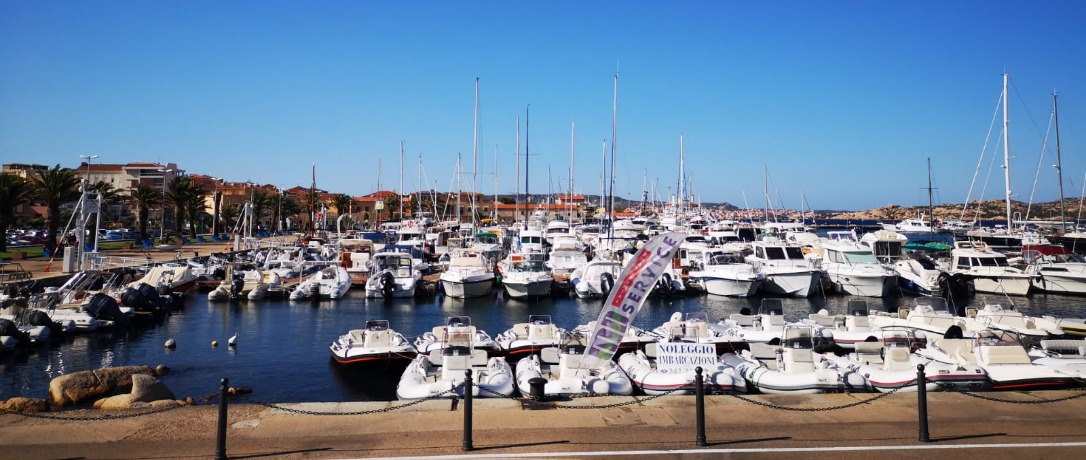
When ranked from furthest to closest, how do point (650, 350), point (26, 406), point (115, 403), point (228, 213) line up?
point (228, 213), point (650, 350), point (115, 403), point (26, 406)

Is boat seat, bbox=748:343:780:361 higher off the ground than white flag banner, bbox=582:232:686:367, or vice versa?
white flag banner, bbox=582:232:686:367

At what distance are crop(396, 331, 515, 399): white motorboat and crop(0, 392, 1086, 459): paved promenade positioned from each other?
2.47 meters

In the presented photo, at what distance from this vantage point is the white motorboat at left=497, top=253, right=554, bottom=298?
1617 inches

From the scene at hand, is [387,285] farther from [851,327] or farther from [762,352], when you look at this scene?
[851,327]

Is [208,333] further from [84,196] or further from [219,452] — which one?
[219,452]

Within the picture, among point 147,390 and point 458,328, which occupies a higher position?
point 458,328

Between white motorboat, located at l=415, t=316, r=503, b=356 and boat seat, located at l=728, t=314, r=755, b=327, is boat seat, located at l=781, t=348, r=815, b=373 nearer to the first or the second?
boat seat, located at l=728, t=314, r=755, b=327

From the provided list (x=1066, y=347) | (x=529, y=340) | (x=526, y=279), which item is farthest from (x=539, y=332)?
(x=526, y=279)

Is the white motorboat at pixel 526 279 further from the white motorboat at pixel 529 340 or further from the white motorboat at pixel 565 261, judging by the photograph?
the white motorboat at pixel 529 340

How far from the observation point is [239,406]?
1223 centimetres

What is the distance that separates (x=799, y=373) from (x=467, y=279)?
27.7 m

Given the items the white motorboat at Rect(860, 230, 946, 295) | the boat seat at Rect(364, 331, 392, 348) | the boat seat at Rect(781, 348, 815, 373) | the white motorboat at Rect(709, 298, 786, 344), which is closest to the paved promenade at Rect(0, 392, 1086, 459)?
the boat seat at Rect(781, 348, 815, 373)

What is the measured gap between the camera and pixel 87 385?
1702cm

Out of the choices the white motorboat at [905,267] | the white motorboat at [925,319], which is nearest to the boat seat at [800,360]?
the white motorboat at [925,319]
